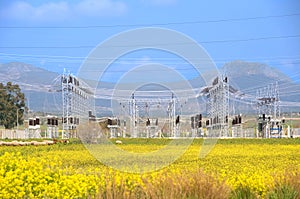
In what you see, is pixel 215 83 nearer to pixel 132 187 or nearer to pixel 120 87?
pixel 120 87

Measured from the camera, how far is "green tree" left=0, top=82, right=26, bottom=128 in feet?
191

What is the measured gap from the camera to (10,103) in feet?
194

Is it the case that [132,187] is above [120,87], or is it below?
below

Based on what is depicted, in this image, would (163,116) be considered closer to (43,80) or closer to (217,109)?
(217,109)

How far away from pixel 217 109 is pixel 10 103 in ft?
105

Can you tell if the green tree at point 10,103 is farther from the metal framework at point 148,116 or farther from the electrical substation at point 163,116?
the metal framework at point 148,116

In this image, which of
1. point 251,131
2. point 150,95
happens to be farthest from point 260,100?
point 150,95

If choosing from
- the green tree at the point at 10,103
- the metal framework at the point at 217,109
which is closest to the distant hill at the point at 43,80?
the green tree at the point at 10,103

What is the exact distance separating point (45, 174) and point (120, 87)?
733cm

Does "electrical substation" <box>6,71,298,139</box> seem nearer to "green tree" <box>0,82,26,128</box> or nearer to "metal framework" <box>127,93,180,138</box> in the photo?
"metal framework" <box>127,93,180,138</box>

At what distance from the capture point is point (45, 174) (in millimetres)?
7492

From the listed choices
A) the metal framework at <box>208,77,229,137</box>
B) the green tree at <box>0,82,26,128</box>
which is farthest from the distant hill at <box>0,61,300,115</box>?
the metal framework at <box>208,77,229,137</box>

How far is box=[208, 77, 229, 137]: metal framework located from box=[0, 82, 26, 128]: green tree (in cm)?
2665

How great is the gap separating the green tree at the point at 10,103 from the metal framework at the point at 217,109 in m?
26.7
